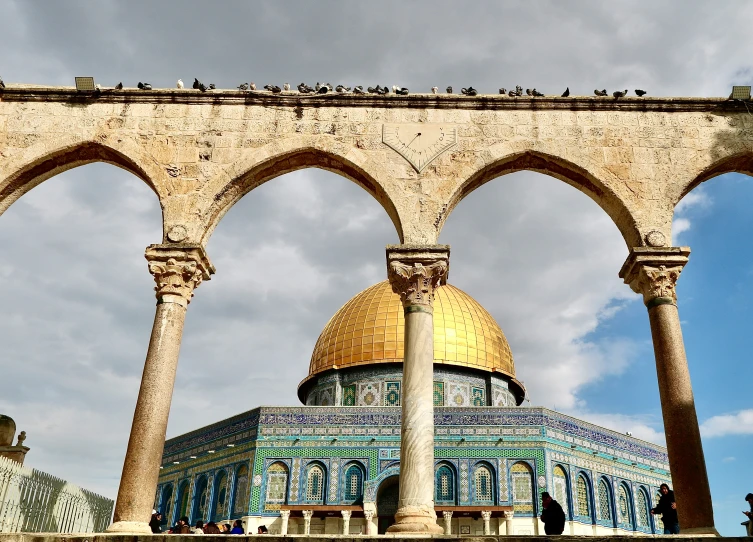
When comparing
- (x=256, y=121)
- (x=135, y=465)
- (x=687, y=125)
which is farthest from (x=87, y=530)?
(x=687, y=125)

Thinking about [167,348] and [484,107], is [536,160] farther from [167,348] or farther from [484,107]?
[167,348]

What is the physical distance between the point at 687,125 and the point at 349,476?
1617 cm

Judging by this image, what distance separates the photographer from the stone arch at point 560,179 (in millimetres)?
8633

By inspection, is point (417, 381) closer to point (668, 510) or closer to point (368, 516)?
point (668, 510)

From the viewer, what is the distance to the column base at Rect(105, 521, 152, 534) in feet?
22.2

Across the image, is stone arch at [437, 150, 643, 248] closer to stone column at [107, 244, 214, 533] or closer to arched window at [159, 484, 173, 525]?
stone column at [107, 244, 214, 533]

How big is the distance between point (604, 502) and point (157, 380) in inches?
778

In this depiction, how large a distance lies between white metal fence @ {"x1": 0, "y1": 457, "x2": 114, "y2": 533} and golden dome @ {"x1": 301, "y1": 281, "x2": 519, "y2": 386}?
52.5ft

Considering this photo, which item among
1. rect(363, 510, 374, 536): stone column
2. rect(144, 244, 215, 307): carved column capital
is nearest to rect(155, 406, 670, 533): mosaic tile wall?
rect(363, 510, 374, 536): stone column

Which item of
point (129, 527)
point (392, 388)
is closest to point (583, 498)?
point (392, 388)

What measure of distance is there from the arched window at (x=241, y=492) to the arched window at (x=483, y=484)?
7487 millimetres

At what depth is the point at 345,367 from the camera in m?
26.0

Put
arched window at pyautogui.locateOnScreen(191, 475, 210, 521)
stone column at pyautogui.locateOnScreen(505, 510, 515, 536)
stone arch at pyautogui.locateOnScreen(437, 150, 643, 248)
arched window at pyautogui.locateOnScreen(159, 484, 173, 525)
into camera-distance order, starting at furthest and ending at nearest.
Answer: arched window at pyautogui.locateOnScreen(159, 484, 173, 525)
arched window at pyautogui.locateOnScreen(191, 475, 210, 521)
stone column at pyautogui.locateOnScreen(505, 510, 515, 536)
stone arch at pyautogui.locateOnScreen(437, 150, 643, 248)

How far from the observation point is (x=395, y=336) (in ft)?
84.2
